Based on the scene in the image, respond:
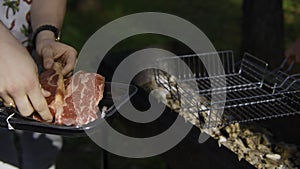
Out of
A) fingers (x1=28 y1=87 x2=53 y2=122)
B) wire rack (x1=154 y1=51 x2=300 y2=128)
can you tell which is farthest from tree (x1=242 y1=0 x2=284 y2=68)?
fingers (x1=28 y1=87 x2=53 y2=122)

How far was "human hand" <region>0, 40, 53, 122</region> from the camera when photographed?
4.16 feet

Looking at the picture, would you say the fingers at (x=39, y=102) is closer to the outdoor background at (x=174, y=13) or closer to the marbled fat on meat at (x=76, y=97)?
the marbled fat on meat at (x=76, y=97)

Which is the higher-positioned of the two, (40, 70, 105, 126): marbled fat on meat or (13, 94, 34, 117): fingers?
(13, 94, 34, 117): fingers

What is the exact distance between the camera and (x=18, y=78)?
1264 mm

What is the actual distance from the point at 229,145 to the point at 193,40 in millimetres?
796

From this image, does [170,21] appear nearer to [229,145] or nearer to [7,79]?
[229,145]

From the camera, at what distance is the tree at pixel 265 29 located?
9.05 ft

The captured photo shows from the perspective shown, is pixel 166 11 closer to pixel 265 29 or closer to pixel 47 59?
pixel 265 29

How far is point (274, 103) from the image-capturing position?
5.90 feet

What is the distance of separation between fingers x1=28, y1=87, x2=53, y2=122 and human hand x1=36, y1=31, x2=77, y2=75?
0.99 ft

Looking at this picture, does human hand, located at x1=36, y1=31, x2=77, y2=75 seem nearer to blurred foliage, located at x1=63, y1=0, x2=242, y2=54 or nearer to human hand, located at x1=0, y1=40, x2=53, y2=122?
human hand, located at x1=0, y1=40, x2=53, y2=122

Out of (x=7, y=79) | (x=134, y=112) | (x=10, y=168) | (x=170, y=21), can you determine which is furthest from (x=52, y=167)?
(x=170, y=21)

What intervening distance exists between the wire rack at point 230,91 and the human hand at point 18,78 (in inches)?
21.6

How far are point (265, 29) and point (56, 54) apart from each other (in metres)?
1.53
